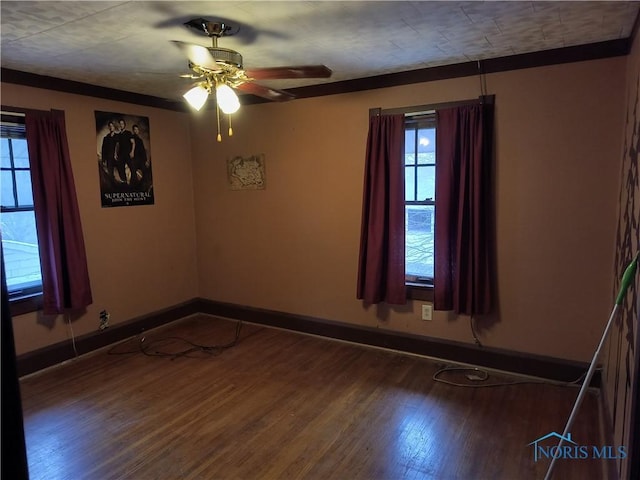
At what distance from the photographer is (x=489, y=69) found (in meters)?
3.19

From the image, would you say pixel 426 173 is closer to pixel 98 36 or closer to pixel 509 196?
pixel 509 196

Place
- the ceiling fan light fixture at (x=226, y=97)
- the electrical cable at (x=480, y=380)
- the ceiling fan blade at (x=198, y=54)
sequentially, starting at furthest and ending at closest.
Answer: the electrical cable at (x=480, y=380)
the ceiling fan light fixture at (x=226, y=97)
the ceiling fan blade at (x=198, y=54)

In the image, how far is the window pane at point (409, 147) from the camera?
11.8ft

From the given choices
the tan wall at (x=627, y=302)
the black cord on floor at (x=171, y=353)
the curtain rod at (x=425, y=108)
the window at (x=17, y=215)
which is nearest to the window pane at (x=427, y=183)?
the curtain rod at (x=425, y=108)

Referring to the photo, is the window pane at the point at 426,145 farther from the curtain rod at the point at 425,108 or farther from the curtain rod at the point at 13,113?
the curtain rod at the point at 13,113

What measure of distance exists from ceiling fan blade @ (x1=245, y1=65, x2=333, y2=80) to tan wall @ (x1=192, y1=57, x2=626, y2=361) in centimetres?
144

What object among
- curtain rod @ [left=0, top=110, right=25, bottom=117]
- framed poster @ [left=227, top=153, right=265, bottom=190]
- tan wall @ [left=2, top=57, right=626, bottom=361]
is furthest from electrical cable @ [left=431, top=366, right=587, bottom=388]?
curtain rod @ [left=0, top=110, right=25, bottom=117]

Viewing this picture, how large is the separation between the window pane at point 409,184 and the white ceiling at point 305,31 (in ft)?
2.71

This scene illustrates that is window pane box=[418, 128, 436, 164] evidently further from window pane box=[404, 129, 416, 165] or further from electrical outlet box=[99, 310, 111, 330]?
electrical outlet box=[99, 310, 111, 330]

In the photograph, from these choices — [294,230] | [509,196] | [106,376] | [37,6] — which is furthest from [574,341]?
[37,6]

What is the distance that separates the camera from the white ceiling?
2.13 meters

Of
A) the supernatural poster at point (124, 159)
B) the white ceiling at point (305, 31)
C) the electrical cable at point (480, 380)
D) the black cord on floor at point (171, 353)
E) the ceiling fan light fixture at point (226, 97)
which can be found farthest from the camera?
the supernatural poster at point (124, 159)

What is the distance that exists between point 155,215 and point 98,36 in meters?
2.26

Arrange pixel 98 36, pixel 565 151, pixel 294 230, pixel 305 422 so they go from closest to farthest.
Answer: pixel 98 36, pixel 305 422, pixel 565 151, pixel 294 230
